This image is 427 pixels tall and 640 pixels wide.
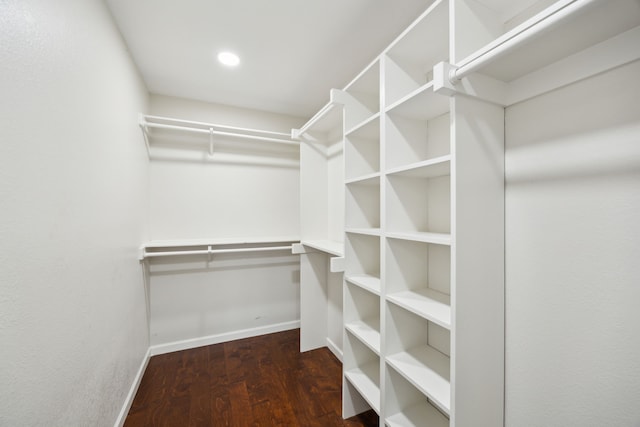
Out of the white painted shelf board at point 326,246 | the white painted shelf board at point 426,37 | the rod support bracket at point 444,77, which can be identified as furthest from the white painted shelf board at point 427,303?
the white painted shelf board at point 426,37

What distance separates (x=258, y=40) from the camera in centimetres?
162

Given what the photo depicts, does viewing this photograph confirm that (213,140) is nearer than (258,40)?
No

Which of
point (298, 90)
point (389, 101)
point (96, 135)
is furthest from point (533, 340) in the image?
point (298, 90)

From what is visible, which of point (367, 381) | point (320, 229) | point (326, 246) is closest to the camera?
point (367, 381)

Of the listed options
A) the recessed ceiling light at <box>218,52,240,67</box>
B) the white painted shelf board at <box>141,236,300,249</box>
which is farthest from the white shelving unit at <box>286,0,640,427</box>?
the white painted shelf board at <box>141,236,300,249</box>

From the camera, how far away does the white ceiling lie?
1.36m

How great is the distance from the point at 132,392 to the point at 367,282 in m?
1.82

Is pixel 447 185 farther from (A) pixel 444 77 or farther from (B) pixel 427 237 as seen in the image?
(A) pixel 444 77

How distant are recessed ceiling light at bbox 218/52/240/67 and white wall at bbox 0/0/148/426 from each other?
60cm

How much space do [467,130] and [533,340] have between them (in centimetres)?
89

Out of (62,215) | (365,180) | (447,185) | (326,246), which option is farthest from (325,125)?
(62,215)

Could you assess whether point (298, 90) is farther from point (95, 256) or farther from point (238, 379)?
point (238, 379)

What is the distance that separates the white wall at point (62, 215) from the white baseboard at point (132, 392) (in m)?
0.11

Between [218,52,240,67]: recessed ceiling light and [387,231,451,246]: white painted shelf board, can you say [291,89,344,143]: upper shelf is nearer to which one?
[218,52,240,67]: recessed ceiling light
